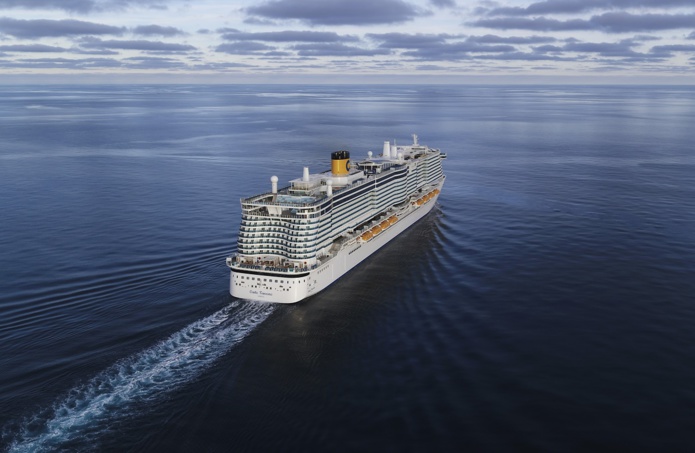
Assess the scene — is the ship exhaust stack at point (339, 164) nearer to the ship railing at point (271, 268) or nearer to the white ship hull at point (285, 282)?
the white ship hull at point (285, 282)

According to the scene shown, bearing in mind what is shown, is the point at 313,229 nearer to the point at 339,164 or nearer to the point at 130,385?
the point at 339,164

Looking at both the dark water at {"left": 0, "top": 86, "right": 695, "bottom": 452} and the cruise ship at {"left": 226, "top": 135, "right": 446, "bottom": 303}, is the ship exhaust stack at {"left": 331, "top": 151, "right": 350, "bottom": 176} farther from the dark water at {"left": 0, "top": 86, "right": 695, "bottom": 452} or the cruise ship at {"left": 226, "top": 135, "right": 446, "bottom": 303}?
the dark water at {"left": 0, "top": 86, "right": 695, "bottom": 452}

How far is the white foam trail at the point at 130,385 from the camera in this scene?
3941 centimetres

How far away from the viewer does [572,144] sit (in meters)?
193

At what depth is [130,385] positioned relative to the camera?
45.2 metres

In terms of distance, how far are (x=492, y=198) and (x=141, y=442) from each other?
9090 cm

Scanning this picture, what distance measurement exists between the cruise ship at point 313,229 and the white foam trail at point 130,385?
665cm

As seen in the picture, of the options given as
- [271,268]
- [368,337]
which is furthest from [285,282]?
[368,337]

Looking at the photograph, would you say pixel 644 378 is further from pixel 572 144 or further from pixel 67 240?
pixel 572 144

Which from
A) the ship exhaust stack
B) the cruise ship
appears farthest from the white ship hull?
the ship exhaust stack

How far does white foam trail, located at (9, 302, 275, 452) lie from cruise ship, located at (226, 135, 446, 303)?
6.65 meters

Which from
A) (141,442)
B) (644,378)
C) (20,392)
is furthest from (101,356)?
(644,378)

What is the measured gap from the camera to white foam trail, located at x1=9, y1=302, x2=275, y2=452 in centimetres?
3941

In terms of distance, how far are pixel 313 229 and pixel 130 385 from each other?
29.3 metres
